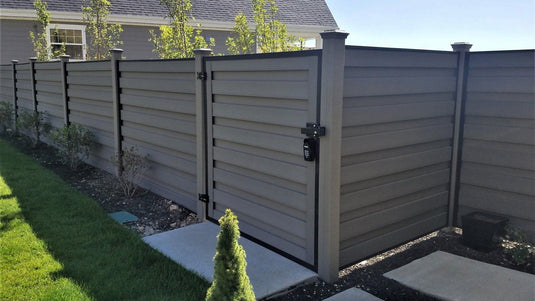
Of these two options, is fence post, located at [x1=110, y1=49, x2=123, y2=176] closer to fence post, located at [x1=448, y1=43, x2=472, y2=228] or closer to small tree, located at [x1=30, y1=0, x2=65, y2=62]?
fence post, located at [x1=448, y1=43, x2=472, y2=228]

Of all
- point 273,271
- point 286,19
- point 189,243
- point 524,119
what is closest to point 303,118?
point 273,271

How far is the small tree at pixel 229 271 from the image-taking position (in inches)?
84.7

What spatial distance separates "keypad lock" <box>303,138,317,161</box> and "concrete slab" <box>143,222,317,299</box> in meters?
0.88

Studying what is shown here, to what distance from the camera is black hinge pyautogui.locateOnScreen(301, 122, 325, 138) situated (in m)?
3.22

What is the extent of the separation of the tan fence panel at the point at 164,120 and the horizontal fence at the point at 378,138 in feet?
0.08

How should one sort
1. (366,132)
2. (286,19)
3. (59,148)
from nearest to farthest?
(366,132) → (59,148) → (286,19)

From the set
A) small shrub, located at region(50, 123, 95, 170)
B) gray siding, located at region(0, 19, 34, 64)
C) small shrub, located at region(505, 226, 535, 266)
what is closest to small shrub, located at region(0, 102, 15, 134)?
gray siding, located at region(0, 19, 34, 64)

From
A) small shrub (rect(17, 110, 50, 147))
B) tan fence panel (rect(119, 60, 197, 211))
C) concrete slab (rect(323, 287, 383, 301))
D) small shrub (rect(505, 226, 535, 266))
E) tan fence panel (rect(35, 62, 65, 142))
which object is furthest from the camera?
small shrub (rect(17, 110, 50, 147))

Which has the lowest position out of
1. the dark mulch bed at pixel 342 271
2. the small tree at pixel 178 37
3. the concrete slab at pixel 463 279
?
the dark mulch bed at pixel 342 271

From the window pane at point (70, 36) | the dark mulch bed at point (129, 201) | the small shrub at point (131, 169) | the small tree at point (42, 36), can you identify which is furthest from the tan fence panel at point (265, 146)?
the window pane at point (70, 36)

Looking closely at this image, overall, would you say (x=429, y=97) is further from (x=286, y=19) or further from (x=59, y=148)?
(x=286, y=19)

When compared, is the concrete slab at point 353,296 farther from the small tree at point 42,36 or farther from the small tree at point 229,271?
the small tree at point 42,36

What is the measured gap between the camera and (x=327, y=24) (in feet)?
59.0

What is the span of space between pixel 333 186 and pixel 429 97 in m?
1.44
